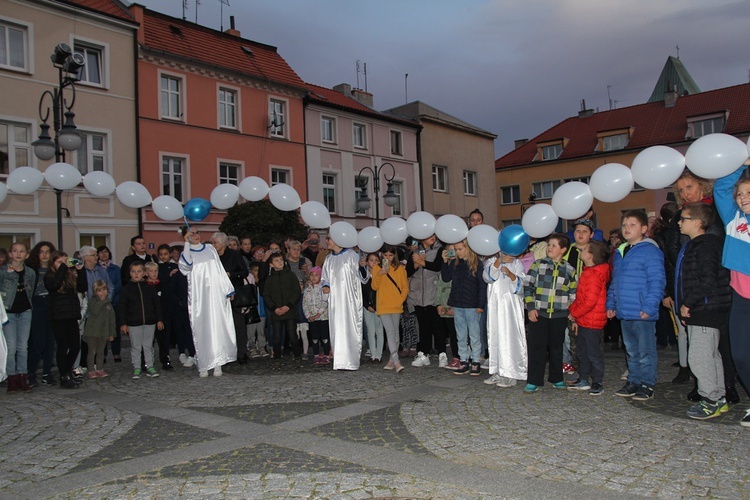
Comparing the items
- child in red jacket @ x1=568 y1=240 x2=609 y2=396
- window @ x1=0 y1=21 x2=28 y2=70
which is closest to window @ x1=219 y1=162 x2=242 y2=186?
window @ x1=0 y1=21 x2=28 y2=70

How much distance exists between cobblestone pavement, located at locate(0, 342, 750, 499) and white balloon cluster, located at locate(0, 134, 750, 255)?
1973 mm

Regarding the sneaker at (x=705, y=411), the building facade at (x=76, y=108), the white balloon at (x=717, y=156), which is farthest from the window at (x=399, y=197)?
the sneaker at (x=705, y=411)

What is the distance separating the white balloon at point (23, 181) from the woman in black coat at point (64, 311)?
1.90m

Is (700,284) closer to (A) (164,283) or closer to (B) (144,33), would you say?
(A) (164,283)

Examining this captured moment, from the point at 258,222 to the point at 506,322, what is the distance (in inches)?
639

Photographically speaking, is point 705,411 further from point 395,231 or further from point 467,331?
point 395,231

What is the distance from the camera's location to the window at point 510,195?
177ft

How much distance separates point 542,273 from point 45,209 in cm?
1886

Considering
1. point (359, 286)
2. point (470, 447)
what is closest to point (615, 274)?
point (470, 447)

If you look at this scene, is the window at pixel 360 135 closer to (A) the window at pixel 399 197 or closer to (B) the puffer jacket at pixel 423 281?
(A) the window at pixel 399 197

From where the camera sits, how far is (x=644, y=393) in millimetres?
6852

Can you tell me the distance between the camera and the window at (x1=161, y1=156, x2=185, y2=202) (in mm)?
25359

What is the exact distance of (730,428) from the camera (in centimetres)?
555

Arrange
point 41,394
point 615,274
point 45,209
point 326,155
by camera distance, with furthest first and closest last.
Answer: point 326,155, point 45,209, point 41,394, point 615,274
